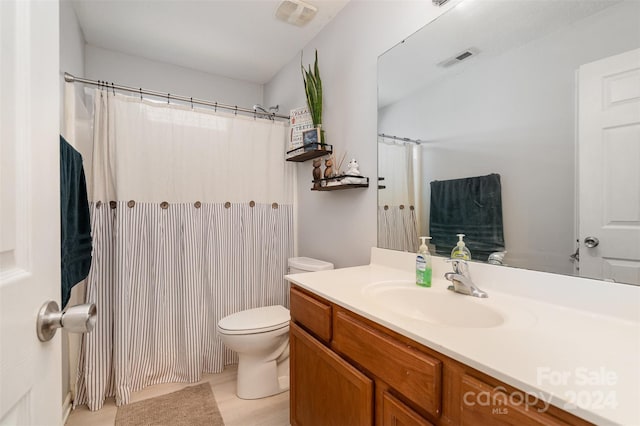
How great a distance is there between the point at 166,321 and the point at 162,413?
21.2 inches

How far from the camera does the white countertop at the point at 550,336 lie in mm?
500

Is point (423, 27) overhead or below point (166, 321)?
overhead

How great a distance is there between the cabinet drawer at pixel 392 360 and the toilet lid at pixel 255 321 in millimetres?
764

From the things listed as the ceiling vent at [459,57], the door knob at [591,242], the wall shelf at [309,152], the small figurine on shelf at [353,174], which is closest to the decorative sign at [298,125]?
the wall shelf at [309,152]

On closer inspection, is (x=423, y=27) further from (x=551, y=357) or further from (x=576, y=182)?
(x=551, y=357)

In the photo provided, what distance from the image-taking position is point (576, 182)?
92 centimetres

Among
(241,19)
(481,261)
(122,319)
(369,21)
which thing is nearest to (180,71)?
(241,19)

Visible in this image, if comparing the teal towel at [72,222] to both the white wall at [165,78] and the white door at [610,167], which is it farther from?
the white door at [610,167]

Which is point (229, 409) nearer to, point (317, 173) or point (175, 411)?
point (175, 411)

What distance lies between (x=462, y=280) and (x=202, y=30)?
7.82 feet

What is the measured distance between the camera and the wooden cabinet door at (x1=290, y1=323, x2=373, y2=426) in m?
0.94

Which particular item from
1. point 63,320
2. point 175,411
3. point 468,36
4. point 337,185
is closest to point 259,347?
point 175,411

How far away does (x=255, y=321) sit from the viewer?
5.87 feet

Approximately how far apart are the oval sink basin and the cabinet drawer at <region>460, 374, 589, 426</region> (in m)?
0.32
